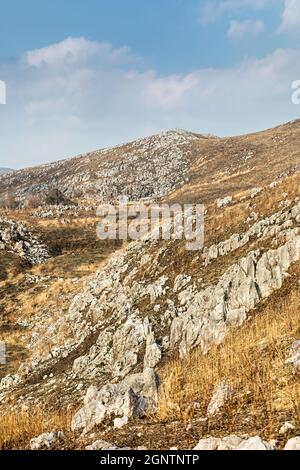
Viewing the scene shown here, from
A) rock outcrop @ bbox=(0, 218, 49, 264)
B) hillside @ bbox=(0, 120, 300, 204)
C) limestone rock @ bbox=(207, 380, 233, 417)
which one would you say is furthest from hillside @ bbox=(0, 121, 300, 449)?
hillside @ bbox=(0, 120, 300, 204)

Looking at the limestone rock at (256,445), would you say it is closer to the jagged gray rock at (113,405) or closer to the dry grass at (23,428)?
the jagged gray rock at (113,405)

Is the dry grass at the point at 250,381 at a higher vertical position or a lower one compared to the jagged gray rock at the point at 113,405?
higher

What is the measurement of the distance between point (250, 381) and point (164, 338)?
8820mm

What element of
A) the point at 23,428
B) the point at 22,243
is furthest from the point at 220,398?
the point at 22,243

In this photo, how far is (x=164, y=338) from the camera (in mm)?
16688

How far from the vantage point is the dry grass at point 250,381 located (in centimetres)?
677

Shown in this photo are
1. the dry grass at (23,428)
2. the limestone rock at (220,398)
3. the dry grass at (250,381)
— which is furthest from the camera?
the dry grass at (23,428)

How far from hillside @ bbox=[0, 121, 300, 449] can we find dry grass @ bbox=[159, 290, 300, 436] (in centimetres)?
4

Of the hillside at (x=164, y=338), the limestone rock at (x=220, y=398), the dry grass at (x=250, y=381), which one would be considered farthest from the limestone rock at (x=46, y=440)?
the limestone rock at (x=220, y=398)

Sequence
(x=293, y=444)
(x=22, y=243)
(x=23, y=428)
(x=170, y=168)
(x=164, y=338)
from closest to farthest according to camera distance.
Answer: (x=293, y=444), (x=23, y=428), (x=164, y=338), (x=22, y=243), (x=170, y=168)

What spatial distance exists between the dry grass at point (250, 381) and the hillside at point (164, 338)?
4 cm

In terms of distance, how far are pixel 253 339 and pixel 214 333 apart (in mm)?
3451

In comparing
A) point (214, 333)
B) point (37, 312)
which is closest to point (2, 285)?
point (37, 312)

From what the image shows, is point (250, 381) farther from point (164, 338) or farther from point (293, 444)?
point (164, 338)
